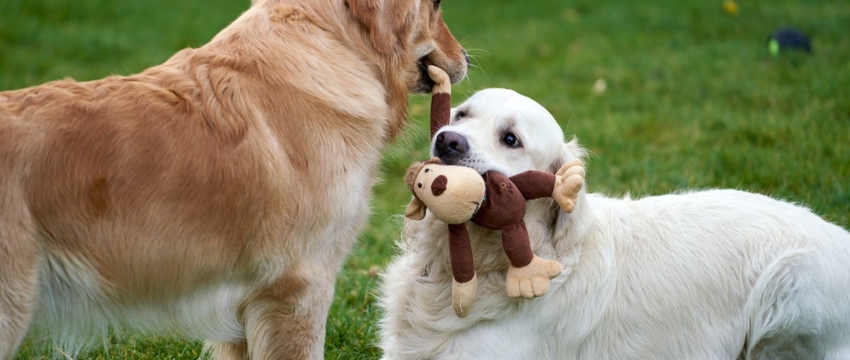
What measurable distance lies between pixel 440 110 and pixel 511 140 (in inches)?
13.7

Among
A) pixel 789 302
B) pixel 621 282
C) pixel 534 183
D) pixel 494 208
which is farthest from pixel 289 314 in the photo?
pixel 789 302

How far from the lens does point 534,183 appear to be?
3.10 meters

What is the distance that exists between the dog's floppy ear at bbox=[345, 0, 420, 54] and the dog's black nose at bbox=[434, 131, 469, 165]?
392 millimetres

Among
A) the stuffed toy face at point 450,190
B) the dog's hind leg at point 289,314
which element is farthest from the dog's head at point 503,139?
the dog's hind leg at point 289,314

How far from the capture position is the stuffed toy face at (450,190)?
2914 mm

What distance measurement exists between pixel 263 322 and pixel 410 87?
3.47 feet

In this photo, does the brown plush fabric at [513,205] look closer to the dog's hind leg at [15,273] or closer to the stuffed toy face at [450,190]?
the stuffed toy face at [450,190]

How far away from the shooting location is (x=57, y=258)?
8.66ft

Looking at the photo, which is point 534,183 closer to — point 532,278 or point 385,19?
point 532,278

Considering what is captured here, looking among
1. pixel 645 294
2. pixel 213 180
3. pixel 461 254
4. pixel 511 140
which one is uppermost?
pixel 213 180

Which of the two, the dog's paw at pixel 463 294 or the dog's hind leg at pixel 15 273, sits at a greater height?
the dog's hind leg at pixel 15 273

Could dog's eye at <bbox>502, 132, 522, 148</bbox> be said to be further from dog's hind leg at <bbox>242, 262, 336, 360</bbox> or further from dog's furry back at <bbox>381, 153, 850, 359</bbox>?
dog's hind leg at <bbox>242, 262, 336, 360</bbox>

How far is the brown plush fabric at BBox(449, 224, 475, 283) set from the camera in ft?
10.2

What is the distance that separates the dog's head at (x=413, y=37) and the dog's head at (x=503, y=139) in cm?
21
